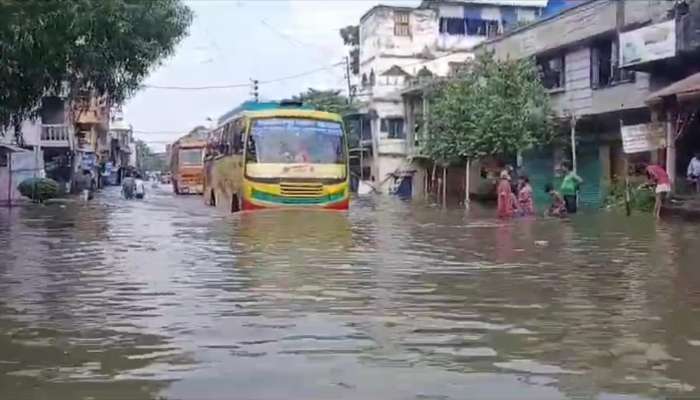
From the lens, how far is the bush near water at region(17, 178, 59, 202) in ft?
126

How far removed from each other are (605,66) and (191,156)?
29307mm

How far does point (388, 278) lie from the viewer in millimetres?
11211

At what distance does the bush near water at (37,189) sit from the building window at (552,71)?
19.6m

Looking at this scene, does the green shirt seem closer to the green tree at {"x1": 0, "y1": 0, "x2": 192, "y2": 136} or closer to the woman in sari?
the woman in sari

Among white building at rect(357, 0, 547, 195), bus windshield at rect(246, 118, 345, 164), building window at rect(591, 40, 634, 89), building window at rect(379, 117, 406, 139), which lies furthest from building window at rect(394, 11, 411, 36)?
bus windshield at rect(246, 118, 345, 164)

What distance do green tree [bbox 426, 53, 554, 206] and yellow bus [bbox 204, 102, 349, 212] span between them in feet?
28.4

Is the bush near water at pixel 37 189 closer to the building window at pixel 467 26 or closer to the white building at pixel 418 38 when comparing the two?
the white building at pixel 418 38

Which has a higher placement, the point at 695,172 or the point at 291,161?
the point at 291,161

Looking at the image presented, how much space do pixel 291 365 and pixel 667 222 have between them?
17.4 meters

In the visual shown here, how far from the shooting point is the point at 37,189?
3844 cm

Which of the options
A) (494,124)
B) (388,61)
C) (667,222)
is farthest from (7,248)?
(388,61)

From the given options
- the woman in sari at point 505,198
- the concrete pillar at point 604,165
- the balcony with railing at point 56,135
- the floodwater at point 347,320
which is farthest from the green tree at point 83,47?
the balcony with railing at point 56,135

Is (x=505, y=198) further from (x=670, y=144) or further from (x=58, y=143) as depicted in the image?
(x=58, y=143)

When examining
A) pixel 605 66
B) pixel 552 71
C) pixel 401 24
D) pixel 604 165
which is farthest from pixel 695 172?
pixel 401 24
